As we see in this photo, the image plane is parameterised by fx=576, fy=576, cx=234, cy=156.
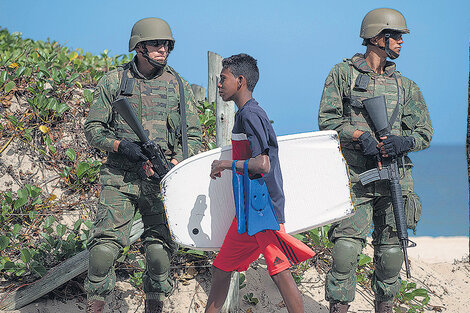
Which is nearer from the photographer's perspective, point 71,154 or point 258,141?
point 258,141

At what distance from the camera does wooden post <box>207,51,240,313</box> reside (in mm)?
5801

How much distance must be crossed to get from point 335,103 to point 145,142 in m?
1.60

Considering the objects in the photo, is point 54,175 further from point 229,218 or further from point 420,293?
point 420,293

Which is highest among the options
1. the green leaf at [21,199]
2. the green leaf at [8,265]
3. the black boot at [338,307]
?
the green leaf at [21,199]

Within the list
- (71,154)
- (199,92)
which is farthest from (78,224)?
(199,92)

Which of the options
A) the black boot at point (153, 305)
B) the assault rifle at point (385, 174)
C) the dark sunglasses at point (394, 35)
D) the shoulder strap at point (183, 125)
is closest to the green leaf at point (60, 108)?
the shoulder strap at point (183, 125)

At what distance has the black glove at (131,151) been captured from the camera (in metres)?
4.45

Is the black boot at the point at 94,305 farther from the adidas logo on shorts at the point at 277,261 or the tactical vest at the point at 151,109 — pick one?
the adidas logo on shorts at the point at 277,261

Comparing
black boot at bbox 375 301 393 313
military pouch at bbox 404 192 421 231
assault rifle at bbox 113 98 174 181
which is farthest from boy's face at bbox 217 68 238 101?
black boot at bbox 375 301 393 313

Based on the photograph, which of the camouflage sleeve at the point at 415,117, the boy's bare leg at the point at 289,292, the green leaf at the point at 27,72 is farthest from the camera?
the green leaf at the point at 27,72

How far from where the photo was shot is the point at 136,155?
4.44 meters

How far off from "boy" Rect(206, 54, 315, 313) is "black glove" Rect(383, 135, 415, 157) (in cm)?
113

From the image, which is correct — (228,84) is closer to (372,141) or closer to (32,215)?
(372,141)

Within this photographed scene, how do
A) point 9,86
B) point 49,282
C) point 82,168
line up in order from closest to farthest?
point 49,282
point 82,168
point 9,86
